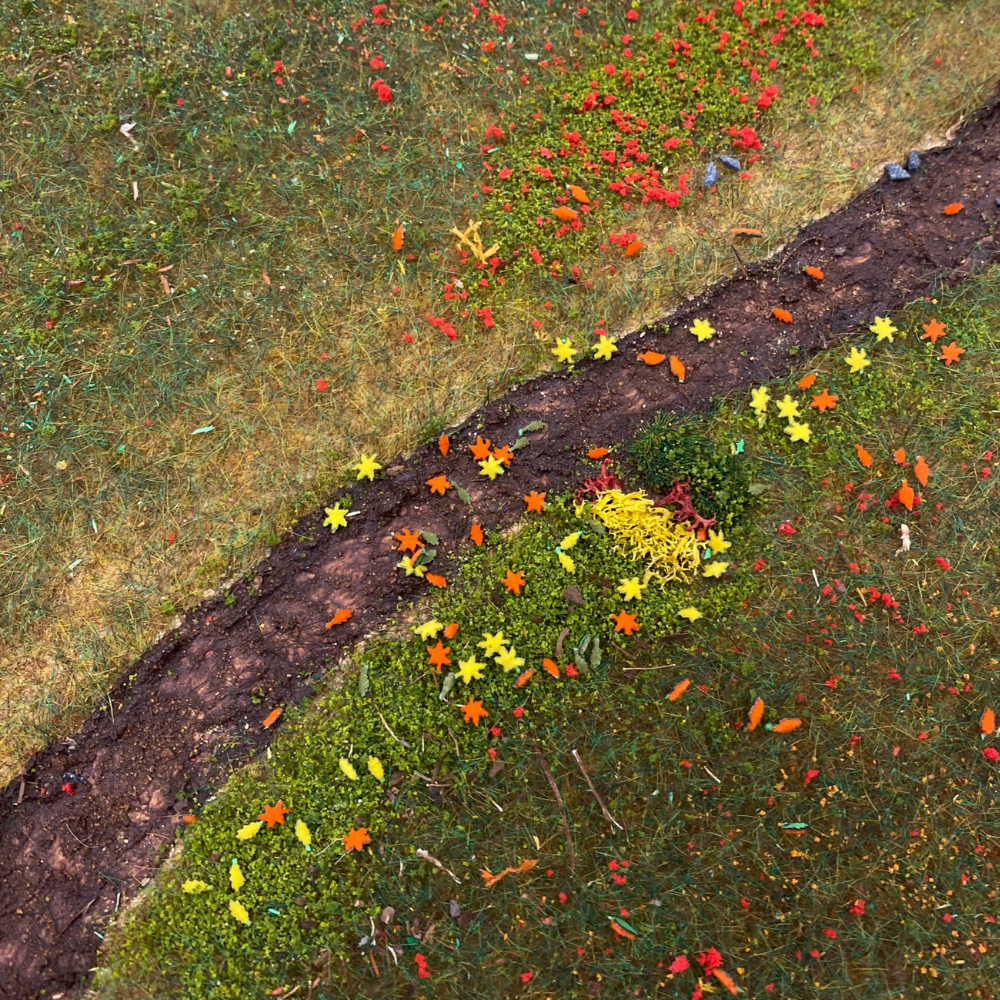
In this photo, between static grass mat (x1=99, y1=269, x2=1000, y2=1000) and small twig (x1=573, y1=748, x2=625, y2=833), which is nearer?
static grass mat (x1=99, y1=269, x2=1000, y2=1000)

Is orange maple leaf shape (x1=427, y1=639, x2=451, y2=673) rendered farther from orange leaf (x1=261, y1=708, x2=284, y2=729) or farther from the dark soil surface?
orange leaf (x1=261, y1=708, x2=284, y2=729)

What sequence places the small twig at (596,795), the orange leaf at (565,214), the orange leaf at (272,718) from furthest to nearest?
the orange leaf at (565,214) → the orange leaf at (272,718) → the small twig at (596,795)

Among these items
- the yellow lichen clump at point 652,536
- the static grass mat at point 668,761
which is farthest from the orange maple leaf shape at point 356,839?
the yellow lichen clump at point 652,536

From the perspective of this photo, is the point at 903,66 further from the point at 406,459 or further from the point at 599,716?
the point at 599,716

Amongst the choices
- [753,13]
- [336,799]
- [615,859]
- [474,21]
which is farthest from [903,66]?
[336,799]

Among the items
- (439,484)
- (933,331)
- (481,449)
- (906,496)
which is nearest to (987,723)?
(906,496)

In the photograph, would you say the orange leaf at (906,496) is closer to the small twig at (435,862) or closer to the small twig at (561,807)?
the small twig at (561,807)

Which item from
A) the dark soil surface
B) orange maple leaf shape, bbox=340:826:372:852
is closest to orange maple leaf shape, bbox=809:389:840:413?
the dark soil surface
